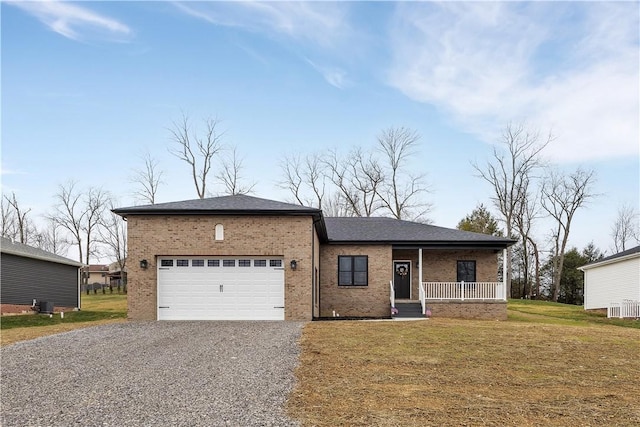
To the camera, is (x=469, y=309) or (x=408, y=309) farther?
(x=408, y=309)

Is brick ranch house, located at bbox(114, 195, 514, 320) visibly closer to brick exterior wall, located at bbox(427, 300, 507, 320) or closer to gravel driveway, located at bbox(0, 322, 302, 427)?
gravel driveway, located at bbox(0, 322, 302, 427)

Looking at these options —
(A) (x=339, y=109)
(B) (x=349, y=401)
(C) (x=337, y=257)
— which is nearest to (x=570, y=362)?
(B) (x=349, y=401)

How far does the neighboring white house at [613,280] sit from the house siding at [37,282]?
27447 mm

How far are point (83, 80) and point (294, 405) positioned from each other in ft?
52.3

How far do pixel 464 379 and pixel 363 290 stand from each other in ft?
44.6

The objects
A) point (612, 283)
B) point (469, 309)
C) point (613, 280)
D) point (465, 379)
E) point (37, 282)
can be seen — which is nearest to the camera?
point (465, 379)

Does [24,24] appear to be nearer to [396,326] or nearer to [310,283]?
[310,283]

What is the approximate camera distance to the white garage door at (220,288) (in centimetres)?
1719

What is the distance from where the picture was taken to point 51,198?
158 feet

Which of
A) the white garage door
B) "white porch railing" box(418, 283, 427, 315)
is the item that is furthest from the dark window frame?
the white garage door

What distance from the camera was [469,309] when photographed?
825 inches

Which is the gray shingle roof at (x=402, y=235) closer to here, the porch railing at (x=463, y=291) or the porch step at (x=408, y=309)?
the porch railing at (x=463, y=291)

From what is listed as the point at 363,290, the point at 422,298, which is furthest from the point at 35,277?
the point at 422,298

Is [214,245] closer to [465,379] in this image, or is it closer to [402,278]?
[402,278]
